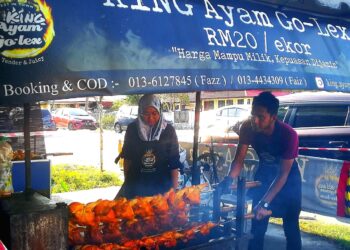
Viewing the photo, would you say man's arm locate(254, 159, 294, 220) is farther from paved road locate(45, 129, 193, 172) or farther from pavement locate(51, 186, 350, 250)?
paved road locate(45, 129, 193, 172)

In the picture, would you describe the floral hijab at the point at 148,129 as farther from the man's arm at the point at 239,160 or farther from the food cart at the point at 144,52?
the food cart at the point at 144,52

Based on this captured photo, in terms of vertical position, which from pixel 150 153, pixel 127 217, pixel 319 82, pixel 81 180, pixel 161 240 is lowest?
pixel 81 180

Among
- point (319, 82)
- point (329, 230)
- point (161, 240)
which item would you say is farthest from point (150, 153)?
point (329, 230)

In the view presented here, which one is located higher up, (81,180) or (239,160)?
(239,160)

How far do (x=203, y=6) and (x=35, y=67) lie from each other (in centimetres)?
142

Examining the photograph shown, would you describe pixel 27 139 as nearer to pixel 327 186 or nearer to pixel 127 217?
pixel 127 217

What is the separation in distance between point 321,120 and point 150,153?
4925mm

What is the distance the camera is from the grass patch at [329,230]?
18.2ft

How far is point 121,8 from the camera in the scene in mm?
2648

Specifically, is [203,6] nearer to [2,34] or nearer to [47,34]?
[47,34]

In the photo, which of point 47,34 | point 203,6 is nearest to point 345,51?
point 203,6

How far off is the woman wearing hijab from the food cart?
3.54 ft

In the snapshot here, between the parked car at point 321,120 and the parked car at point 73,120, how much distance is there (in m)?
21.0

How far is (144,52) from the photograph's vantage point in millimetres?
2686
